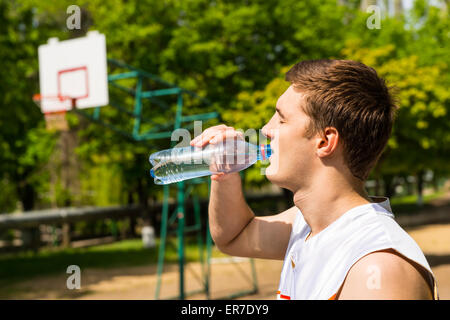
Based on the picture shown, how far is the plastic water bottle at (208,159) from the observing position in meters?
1.90

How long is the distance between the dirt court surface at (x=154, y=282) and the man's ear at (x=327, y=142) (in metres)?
8.51

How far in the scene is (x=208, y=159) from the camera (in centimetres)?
203

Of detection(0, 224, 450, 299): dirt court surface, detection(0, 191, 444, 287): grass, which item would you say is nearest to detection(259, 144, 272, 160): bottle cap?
detection(0, 224, 450, 299): dirt court surface

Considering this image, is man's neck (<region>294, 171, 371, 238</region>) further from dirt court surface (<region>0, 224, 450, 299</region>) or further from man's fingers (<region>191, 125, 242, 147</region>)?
dirt court surface (<region>0, 224, 450, 299</region>)

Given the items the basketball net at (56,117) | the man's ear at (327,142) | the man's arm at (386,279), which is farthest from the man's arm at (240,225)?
the basketball net at (56,117)

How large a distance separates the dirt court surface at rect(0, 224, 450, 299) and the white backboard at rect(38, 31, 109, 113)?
4357mm

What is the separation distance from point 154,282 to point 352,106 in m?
12.3

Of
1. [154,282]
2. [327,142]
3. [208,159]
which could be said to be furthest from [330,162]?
[154,282]

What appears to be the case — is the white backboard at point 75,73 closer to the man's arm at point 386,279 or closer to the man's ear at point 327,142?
the man's ear at point 327,142

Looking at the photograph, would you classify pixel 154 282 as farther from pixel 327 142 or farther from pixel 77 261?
pixel 327 142

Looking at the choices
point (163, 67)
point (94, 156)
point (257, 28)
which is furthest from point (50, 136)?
point (257, 28)

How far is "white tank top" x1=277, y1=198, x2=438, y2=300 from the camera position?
1.43 metres
